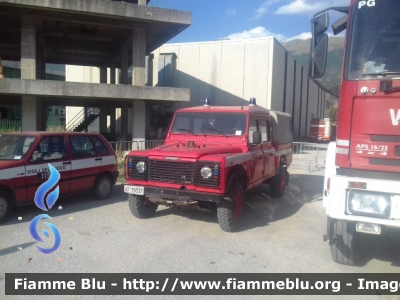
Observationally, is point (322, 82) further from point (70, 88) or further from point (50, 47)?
point (50, 47)

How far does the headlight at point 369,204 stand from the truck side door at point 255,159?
284 centimetres

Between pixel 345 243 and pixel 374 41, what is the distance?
8.35 ft

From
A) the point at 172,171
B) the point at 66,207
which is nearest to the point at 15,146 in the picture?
the point at 66,207

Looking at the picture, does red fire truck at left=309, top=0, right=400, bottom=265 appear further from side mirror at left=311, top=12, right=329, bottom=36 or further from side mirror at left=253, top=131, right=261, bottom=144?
side mirror at left=253, top=131, right=261, bottom=144

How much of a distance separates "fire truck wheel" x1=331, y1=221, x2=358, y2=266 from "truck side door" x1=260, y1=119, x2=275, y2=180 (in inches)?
129

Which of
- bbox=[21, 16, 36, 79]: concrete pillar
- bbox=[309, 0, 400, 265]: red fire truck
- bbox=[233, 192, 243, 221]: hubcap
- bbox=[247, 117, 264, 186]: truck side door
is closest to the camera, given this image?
bbox=[309, 0, 400, 265]: red fire truck

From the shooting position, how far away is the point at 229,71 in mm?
24797

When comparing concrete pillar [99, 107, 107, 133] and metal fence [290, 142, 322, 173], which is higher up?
concrete pillar [99, 107, 107, 133]

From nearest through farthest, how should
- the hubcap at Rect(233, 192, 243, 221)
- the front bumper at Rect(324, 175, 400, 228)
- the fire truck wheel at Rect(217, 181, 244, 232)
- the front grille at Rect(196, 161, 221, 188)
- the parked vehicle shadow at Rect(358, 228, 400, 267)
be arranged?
1. the front bumper at Rect(324, 175, 400, 228)
2. the parked vehicle shadow at Rect(358, 228, 400, 267)
3. the front grille at Rect(196, 161, 221, 188)
4. the fire truck wheel at Rect(217, 181, 244, 232)
5. the hubcap at Rect(233, 192, 243, 221)

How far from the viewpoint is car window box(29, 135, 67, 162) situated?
705cm

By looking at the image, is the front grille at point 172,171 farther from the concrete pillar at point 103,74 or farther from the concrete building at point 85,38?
the concrete pillar at point 103,74

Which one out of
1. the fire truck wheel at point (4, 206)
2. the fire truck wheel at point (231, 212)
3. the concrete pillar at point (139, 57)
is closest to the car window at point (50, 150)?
the fire truck wheel at point (4, 206)

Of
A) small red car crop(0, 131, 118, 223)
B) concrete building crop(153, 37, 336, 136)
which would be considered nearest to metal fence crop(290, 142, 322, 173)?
concrete building crop(153, 37, 336, 136)

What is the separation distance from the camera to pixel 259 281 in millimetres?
4352
